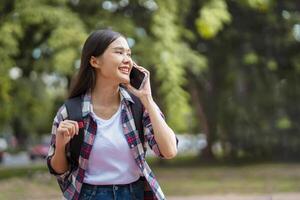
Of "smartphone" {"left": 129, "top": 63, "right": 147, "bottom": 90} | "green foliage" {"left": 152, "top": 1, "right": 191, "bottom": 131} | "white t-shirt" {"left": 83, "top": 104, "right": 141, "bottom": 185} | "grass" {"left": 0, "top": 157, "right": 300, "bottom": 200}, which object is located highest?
"smartphone" {"left": 129, "top": 63, "right": 147, "bottom": 90}

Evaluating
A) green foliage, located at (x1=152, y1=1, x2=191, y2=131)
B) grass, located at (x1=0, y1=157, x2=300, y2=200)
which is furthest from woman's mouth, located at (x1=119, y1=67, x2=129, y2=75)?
grass, located at (x1=0, y1=157, x2=300, y2=200)

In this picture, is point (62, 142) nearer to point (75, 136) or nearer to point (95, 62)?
point (75, 136)

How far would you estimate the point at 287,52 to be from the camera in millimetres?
18625

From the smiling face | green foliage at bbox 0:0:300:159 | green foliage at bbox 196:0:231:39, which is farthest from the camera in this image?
green foliage at bbox 196:0:231:39

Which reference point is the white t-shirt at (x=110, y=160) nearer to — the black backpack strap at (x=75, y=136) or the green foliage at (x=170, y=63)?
the black backpack strap at (x=75, y=136)

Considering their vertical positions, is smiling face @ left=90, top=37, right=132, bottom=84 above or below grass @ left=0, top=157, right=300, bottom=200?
above

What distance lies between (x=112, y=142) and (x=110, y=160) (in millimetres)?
77

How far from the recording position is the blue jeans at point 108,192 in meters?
2.42

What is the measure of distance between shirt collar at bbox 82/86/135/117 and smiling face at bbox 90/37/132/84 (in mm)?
62

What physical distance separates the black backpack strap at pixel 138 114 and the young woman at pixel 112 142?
1cm

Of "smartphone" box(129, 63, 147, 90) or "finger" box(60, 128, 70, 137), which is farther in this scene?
"smartphone" box(129, 63, 147, 90)

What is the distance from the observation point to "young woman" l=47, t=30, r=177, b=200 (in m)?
2.41

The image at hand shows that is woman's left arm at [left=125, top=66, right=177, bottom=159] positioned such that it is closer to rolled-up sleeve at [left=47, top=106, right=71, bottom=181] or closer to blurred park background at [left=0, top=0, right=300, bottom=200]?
rolled-up sleeve at [left=47, top=106, right=71, bottom=181]

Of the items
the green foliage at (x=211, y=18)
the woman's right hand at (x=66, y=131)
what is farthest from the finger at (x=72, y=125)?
the green foliage at (x=211, y=18)
